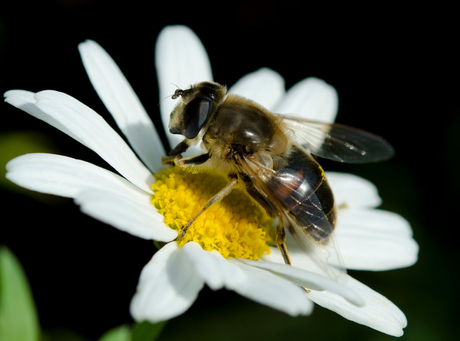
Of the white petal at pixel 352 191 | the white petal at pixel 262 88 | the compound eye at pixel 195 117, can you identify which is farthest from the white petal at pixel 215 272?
the white petal at pixel 262 88

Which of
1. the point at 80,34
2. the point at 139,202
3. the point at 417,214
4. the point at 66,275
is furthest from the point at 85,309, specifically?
the point at 417,214

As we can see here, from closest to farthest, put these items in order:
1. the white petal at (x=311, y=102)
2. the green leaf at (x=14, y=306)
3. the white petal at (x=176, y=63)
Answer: the green leaf at (x=14, y=306), the white petal at (x=176, y=63), the white petal at (x=311, y=102)

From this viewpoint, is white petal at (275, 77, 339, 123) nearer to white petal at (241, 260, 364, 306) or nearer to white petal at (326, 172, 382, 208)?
white petal at (326, 172, 382, 208)

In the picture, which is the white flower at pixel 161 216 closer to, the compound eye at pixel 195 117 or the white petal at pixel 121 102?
the white petal at pixel 121 102

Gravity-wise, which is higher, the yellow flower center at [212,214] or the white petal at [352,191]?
the yellow flower center at [212,214]

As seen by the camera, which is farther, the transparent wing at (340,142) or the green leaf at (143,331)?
the transparent wing at (340,142)

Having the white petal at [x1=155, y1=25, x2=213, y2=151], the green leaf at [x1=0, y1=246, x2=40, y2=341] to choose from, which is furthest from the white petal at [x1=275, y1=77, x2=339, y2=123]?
the green leaf at [x1=0, y1=246, x2=40, y2=341]
